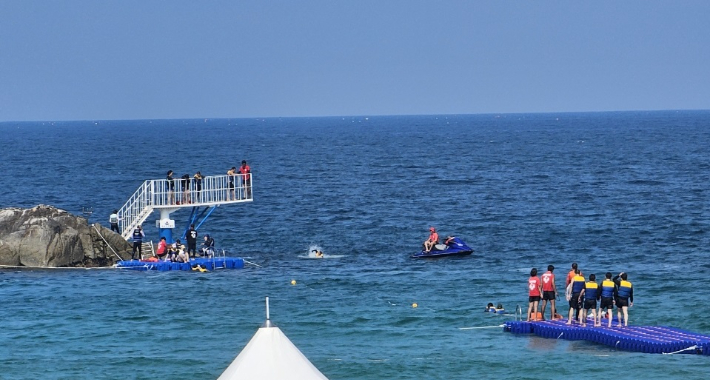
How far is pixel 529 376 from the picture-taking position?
103ft

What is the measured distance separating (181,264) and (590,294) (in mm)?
20697

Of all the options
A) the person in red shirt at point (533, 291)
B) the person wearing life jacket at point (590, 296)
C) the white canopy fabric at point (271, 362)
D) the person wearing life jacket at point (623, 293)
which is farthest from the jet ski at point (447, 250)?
the white canopy fabric at point (271, 362)

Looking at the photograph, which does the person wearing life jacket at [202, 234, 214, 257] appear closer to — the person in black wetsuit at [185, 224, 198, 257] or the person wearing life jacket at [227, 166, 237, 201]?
the person in black wetsuit at [185, 224, 198, 257]

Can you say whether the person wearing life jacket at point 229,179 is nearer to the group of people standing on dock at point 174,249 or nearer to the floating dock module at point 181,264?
the group of people standing on dock at point 174,249

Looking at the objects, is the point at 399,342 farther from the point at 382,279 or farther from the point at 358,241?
the point at 358,241

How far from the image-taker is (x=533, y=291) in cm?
3616

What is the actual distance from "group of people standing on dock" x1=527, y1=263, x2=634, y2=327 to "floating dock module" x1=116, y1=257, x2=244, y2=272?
58.7ft

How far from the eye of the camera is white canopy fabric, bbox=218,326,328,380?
20.3 m

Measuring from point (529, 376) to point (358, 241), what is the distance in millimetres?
30844

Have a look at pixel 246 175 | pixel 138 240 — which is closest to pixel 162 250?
pixel 138 240

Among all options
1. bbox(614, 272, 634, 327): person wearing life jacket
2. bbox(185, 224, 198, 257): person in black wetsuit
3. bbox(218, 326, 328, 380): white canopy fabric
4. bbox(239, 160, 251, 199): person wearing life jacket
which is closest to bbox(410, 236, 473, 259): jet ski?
bbox(239, 160, 251, 199): person wearing life jacket

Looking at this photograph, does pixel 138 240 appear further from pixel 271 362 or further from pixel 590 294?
pixel 271 362

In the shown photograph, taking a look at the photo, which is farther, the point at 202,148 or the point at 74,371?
the point at 202,148

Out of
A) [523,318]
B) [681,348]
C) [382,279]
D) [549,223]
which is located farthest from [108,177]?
[681,348]
